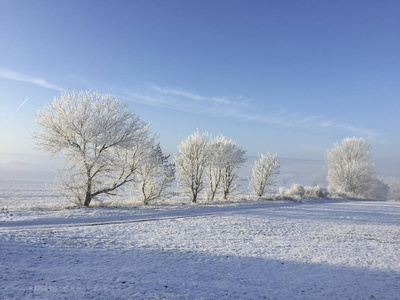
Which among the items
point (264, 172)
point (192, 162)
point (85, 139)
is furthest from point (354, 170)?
point (85, 139)

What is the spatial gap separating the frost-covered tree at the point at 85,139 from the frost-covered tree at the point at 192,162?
30.5 feet

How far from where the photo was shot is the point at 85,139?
1994cm

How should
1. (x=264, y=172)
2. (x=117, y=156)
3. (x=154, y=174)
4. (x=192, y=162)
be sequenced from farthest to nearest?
(x=264, y=172)
(x=192, y=162)
(x=154, y=174)
(x=117, y=156)

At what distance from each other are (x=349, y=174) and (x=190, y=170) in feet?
115

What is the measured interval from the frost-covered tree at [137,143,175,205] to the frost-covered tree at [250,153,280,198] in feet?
53.7

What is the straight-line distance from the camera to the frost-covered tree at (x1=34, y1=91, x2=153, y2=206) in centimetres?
1980

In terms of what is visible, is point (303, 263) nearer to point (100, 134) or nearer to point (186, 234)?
point (186, 234)

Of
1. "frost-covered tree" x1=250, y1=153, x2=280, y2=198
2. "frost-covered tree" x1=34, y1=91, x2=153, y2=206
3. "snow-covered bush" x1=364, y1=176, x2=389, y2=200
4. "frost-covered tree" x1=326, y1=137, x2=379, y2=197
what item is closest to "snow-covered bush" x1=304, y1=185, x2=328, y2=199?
"frost-covered tree" x1=250, y1=153, x2=280, y2=198

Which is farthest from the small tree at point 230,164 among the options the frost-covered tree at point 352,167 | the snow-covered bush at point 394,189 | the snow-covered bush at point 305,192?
the snow-covered bush at point 394,189

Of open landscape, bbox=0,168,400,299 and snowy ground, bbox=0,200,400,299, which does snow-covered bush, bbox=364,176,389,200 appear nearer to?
open landscape, bbox=0,168,400,299

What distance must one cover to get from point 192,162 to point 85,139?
514 inches

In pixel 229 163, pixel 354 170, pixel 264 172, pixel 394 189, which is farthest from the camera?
pixel 394 189

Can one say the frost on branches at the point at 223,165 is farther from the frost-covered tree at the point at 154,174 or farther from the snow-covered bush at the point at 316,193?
the snow-covered bush at the point at 316,193

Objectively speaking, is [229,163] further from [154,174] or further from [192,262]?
[192,262]
